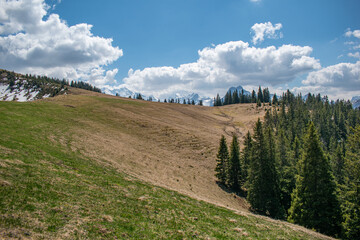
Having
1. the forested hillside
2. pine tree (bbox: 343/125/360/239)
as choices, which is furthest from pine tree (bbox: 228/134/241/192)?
the forested hillside

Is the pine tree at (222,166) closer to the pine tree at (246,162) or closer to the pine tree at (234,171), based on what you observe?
the pine tree at (234,171)

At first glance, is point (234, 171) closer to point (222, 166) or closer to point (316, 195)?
point (222, 166)

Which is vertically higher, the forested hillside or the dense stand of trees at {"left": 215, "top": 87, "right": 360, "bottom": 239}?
the forested hillside

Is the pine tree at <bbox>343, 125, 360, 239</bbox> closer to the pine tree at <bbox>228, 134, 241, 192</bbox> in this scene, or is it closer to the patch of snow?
the pine tree at <bbox>228, 134, 241, 192</bbox>

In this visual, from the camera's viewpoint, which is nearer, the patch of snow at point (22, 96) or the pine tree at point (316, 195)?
the pine tree at point (316, 195)

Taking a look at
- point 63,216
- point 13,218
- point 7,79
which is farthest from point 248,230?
point 7,79

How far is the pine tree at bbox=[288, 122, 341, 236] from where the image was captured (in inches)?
1000

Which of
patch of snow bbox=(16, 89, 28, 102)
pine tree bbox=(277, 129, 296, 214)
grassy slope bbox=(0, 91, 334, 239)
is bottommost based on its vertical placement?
pine tree bbox=(277, 129, 296, 214)

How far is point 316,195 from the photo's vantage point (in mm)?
26062

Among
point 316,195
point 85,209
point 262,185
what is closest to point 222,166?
point 262,185

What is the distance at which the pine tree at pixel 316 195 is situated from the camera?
25403 mm

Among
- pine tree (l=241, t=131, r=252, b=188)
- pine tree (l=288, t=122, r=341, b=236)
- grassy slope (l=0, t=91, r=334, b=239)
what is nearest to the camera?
grassy slope (l=0, t=91, r=334, b=239)

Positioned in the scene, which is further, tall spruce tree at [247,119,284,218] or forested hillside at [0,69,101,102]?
forested hillside at [0,69,101,102]

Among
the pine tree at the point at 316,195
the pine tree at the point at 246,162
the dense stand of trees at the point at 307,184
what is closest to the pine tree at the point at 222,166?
the dense stand of trees at the point at 307,184
